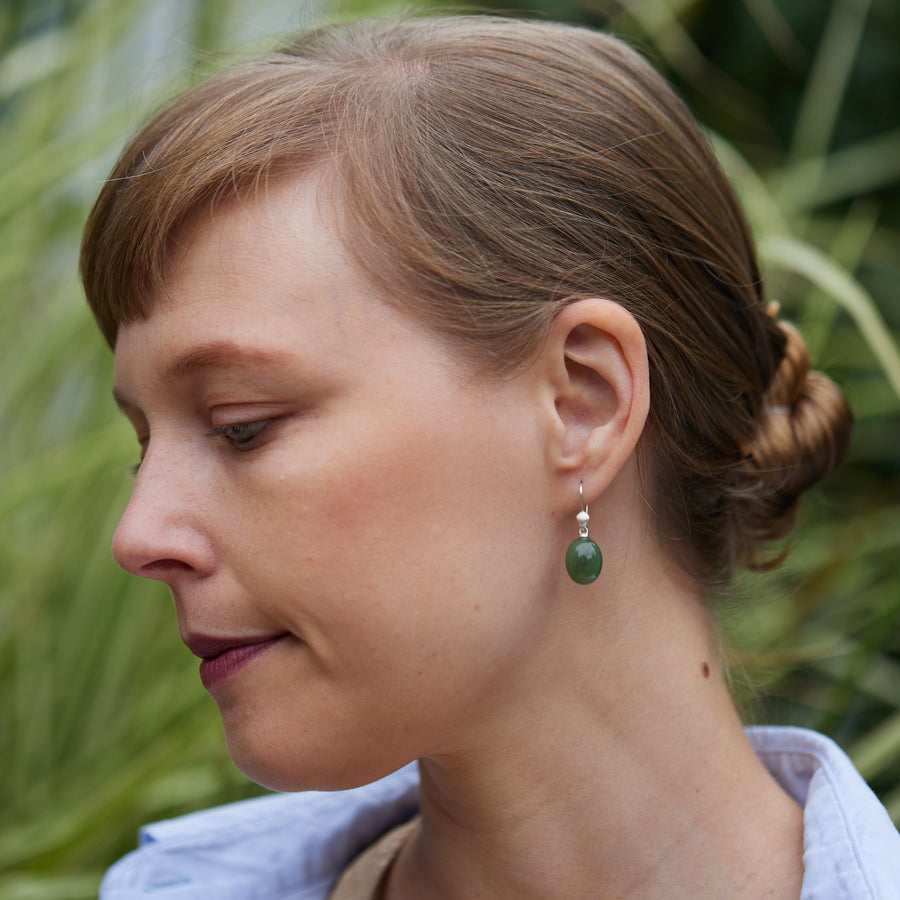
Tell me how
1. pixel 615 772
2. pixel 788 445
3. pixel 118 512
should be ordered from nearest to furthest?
1. pixel 615 772
2. pixel 788 445
3. pixel 118 512

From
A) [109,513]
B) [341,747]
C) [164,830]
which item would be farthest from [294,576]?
[109,513]

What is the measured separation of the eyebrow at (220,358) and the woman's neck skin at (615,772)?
1.10ft

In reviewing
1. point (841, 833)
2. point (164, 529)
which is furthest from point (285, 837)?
point (841, 833)

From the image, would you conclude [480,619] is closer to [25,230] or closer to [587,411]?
[587,411]

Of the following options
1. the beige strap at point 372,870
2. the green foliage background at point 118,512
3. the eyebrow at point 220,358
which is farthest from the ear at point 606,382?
the beige strap at point 372,870

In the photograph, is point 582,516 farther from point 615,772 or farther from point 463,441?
point 615,772

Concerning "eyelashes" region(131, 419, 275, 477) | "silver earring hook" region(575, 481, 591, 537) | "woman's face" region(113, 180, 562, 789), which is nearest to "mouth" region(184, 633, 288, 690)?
"woman's face" region(113, 180, 562, 789)

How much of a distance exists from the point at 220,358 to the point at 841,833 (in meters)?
0.69

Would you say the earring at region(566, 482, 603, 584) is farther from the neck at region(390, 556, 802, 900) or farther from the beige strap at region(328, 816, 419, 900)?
the beige strap at region(328, 816, 419, 900)

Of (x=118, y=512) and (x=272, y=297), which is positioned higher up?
(x=272, y=297)

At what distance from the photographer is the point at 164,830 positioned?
51.3 inches

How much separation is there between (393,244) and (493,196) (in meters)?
0.10

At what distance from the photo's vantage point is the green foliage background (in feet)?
4.71

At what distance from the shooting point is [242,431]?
93cm
